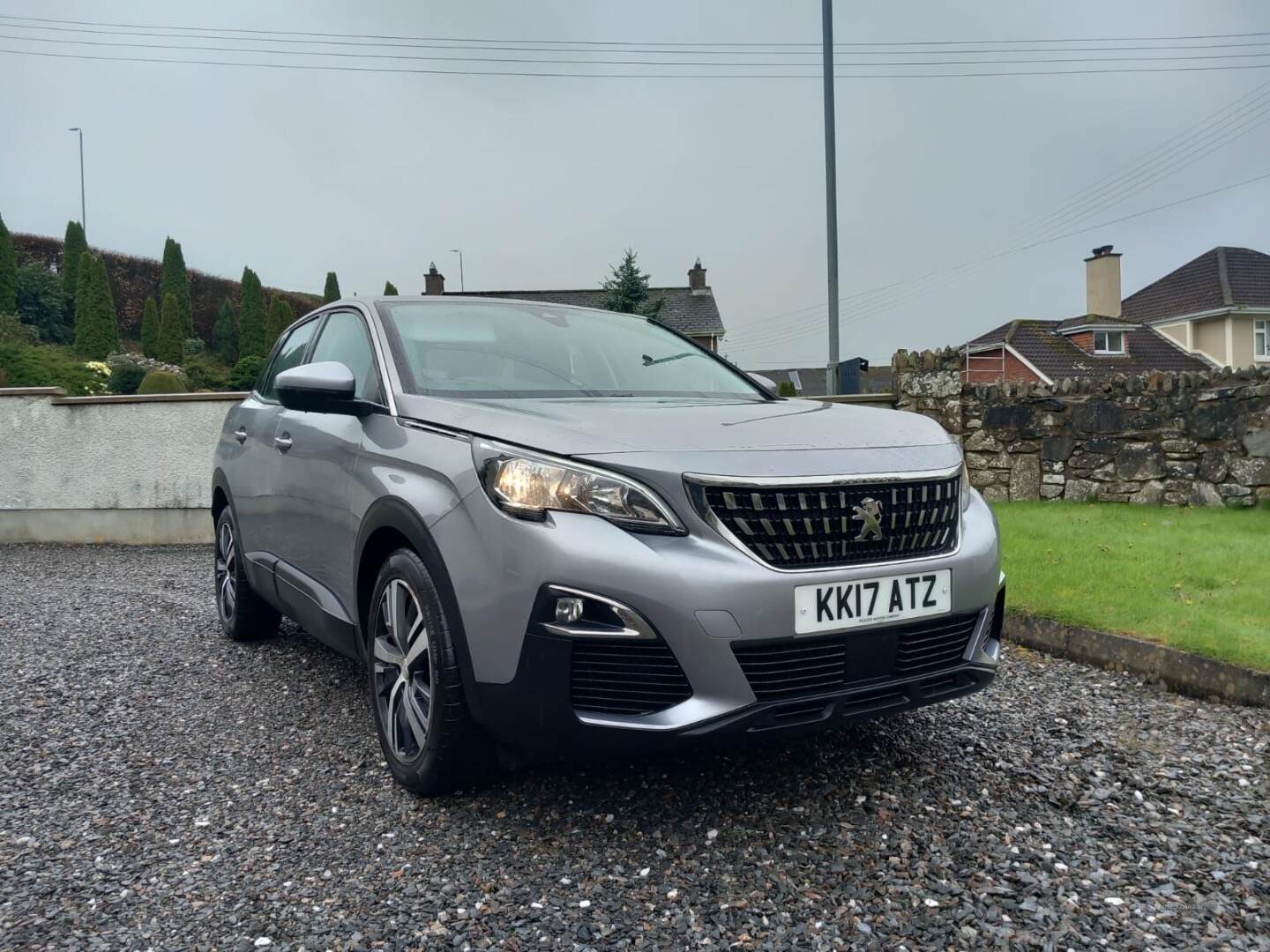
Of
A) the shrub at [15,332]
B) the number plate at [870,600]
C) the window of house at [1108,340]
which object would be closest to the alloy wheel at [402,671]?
the number plate at [870,600]

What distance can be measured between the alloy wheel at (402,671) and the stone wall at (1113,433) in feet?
24.7

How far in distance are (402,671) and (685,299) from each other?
144 ft

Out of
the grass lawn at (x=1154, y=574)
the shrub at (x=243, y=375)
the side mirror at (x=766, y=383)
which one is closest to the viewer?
the side mirror at (x=766, y=383)

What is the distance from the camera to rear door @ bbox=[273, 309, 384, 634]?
335cm

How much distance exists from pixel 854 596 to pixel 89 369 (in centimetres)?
2764

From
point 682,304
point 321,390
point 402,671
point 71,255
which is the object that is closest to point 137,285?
point 71,255

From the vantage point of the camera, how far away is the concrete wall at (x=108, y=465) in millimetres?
9727

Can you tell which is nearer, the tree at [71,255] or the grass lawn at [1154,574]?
the grass lawn at [1154,574]

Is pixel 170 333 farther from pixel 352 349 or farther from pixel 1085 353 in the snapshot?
pixel 1085 353

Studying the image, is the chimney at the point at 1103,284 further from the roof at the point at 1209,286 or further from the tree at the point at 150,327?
the tree at the point at 150,327

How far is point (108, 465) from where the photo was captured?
9.83m

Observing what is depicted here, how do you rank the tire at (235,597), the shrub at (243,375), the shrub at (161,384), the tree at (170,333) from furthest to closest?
the tree at (170,333) → the shrub at (243,375) → the shrub at (161,384) → the tire at (235,597)

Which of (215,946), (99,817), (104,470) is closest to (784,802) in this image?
(215,946)

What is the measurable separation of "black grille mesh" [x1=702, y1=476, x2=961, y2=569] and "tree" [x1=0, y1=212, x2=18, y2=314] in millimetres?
35573
